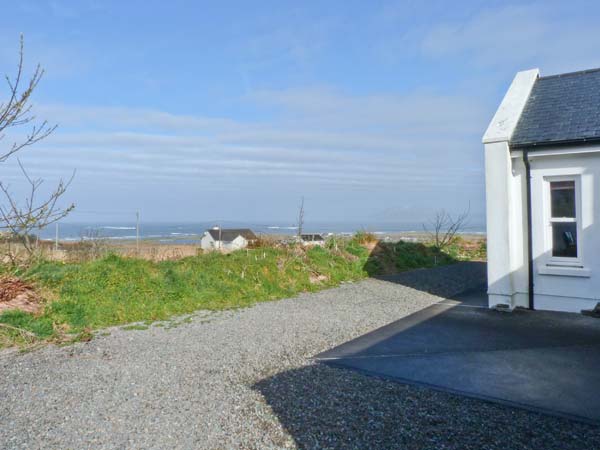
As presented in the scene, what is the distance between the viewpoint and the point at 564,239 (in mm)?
9320

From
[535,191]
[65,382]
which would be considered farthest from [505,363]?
[65,382]

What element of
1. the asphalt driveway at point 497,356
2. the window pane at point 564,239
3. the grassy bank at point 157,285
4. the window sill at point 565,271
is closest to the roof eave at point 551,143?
the window pane at point 564,239

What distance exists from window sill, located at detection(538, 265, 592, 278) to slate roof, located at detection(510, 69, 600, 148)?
95.7 inches

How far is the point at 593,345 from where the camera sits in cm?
682

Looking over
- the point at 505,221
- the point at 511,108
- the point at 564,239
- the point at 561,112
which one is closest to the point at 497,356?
the point at 505,221

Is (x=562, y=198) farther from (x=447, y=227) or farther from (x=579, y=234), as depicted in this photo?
(x=447, y=227)

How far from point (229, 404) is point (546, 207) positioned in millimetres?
7697

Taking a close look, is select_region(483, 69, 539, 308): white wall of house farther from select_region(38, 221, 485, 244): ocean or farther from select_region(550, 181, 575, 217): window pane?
select_region(38, 221, 485, 244): ocean

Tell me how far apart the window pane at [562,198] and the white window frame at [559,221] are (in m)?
0.07

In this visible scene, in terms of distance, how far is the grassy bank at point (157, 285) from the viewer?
26.6 ft

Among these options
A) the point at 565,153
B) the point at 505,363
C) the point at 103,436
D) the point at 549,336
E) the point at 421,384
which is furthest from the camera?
the point at 565,153

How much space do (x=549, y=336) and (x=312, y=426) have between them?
499cm

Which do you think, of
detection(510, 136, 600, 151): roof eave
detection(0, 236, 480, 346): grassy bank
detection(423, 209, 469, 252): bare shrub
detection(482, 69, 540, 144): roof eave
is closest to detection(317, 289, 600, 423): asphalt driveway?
detection(510, 136, 600, 151): roof eave

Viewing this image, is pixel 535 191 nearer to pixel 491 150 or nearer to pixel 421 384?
pixel 491 150
